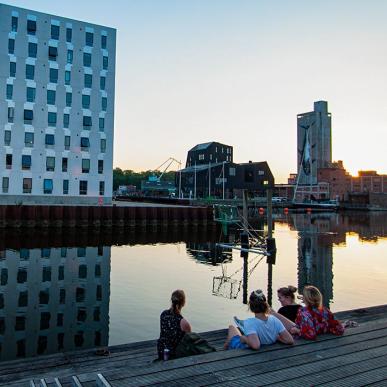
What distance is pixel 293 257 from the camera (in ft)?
109

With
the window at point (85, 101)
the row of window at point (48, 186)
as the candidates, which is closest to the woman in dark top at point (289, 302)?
the row of window at point (48, 186)

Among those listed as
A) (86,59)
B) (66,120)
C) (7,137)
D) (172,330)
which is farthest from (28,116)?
(172,330)

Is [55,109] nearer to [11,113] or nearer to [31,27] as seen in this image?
[11,113]

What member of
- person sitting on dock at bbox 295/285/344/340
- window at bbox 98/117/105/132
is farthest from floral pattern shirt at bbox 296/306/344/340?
window at bbox 98/117/105/132

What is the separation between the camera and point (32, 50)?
60.2m

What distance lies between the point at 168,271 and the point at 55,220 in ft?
76.2

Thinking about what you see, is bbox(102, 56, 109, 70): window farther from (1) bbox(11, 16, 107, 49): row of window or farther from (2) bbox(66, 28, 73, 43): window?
(2) bbox(66, 28, 73, 43): window

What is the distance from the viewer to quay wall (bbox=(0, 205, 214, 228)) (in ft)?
141

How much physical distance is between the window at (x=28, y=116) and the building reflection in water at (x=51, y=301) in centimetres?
3370

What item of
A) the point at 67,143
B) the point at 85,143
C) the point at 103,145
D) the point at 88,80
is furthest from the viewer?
the point at 103,145

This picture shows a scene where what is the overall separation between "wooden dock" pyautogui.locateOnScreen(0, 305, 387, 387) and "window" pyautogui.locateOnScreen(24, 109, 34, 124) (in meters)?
57.7

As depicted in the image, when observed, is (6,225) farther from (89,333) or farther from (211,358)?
(211,358)

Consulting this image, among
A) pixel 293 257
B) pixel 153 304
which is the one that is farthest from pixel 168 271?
pixel 293 257

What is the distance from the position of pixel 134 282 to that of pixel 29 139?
144 ft
